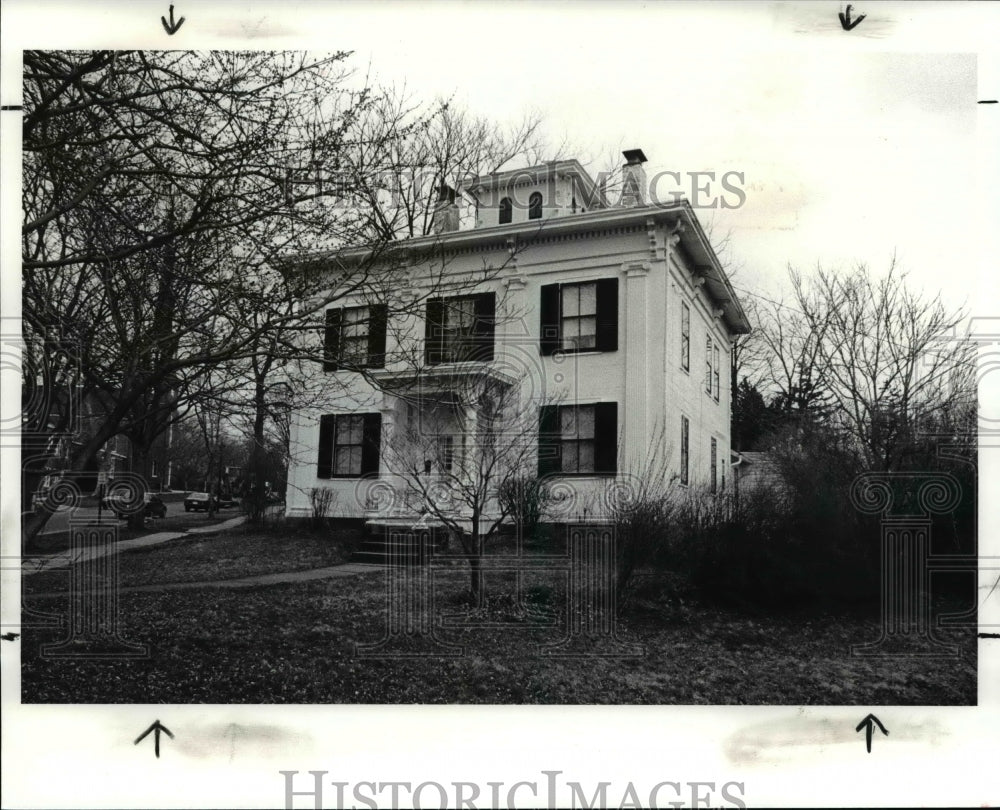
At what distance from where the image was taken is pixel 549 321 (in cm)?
495

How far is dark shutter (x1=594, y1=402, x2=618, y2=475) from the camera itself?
4.86 m

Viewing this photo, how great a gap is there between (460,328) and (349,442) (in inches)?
38.2

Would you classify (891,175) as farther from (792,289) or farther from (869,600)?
(869,600)

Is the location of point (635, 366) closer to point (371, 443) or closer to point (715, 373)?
point (715, 373)

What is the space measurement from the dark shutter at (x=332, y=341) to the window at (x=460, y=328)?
549mm

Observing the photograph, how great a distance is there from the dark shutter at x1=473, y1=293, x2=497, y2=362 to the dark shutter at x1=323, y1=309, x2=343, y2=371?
2.76ft

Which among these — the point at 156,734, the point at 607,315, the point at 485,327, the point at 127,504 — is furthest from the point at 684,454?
the point at 156,734

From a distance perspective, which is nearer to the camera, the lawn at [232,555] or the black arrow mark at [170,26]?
the black arrow mark at [170,26]

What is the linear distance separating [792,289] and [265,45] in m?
3.49

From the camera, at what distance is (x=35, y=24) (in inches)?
189

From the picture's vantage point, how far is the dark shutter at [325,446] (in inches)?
196

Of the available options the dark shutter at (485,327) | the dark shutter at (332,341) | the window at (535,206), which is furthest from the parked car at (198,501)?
the window at (535,206)

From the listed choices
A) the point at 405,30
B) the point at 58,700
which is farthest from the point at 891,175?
the point at 58,700

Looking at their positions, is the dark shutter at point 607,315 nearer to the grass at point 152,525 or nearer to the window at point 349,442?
the window at point 349,442
